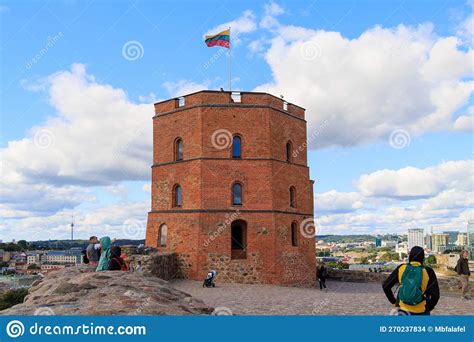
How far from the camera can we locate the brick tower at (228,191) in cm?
1989

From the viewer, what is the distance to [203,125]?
806 inches

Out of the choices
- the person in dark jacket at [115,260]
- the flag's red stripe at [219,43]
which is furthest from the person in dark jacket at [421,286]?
the flag's red stripe at [219,43]

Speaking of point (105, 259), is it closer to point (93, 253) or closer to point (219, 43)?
point (93, 253)

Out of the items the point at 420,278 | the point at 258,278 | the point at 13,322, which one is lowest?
the point at 258,278

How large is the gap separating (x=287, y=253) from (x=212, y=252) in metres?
3.67

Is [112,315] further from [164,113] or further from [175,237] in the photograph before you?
[164,113]

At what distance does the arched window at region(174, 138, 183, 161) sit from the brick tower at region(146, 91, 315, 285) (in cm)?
5

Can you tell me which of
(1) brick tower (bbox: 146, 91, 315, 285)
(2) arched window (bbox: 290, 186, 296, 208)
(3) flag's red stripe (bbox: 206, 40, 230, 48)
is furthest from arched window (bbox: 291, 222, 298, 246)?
(3) flag's red stripe (bbox: 206, 40, 230, 48)

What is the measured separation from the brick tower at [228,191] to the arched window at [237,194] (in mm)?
46

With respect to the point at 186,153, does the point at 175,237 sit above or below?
below

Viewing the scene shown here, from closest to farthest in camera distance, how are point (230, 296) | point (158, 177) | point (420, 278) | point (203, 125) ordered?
point (420, 278), point (230, 296), point (203, 125), point (158, 177)

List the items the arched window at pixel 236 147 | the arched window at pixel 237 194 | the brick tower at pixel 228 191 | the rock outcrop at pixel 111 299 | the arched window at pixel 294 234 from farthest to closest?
1. the arched window at pixel 294 234
2. the arched window at pixel 236 147
3. the arched window at pixel 237 194
4. the brick tower at pixel 228 191
5. the rock outcrop at pixel 111 299

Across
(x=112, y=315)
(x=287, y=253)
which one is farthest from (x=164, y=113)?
(x=112, y=315)

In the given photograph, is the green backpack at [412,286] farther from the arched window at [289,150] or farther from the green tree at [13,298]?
the green tree at [13,298]
